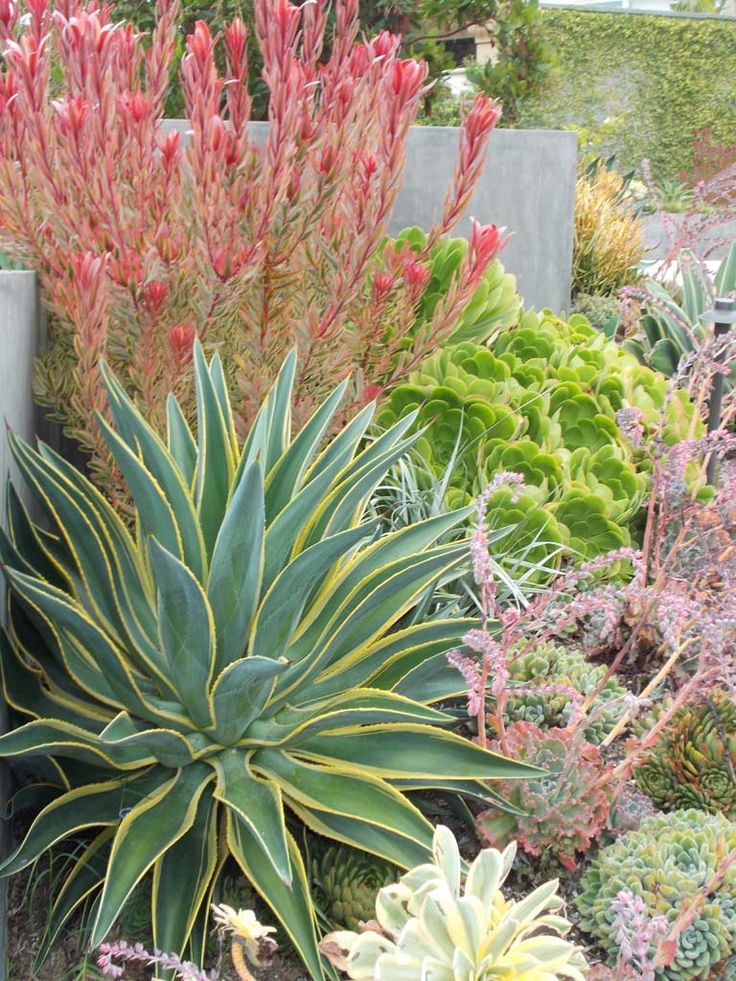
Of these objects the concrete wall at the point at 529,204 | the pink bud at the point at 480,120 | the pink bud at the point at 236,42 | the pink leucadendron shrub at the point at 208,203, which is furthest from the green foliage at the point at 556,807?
the concrete wall at the point at 529,204

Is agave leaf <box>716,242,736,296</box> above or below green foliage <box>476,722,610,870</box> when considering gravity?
above

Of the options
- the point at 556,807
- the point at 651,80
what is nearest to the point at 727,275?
the point at 556,807

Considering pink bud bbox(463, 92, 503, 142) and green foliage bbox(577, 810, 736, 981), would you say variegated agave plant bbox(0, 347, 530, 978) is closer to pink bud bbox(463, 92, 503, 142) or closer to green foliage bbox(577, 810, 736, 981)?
green foliage bbox(577, 810, 736, 981)

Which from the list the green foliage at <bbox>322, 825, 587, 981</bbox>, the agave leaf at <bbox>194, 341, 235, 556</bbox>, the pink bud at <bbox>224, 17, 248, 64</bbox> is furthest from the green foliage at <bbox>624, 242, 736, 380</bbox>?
the green foliage at <bbox>322, 825, 587, 981</bbox>

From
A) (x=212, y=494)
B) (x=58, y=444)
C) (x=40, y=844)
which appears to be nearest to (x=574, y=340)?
(x=58, y=444)

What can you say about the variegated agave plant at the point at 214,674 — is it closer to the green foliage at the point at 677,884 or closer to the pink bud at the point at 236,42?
the green foliage at the point at 677,884

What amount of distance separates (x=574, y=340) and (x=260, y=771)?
294 cm

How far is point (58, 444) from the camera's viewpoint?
137 inches

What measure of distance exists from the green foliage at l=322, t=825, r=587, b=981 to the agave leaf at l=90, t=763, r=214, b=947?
42 centimetres

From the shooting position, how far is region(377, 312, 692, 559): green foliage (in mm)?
3477

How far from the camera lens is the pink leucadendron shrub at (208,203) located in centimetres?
260

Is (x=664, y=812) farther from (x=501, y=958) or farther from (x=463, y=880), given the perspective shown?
(x=501, y=958)

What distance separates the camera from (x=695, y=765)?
269cm

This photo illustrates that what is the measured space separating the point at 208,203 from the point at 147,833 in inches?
62.4
